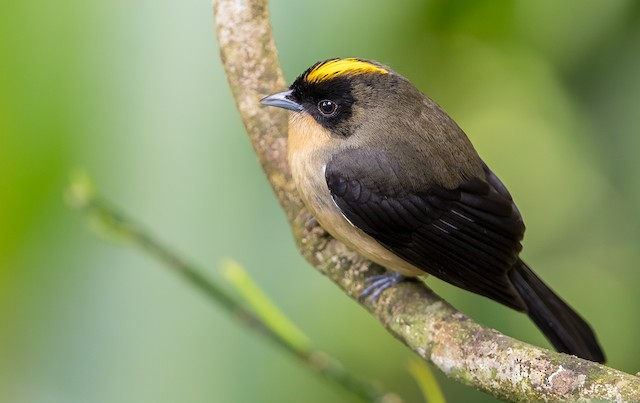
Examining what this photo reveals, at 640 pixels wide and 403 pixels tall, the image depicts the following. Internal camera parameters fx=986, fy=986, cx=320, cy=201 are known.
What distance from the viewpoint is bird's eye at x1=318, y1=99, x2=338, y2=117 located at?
238cm

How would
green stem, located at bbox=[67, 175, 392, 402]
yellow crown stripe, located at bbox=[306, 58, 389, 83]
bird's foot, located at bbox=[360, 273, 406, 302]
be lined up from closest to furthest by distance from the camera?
1. green stem, located at bbox=[67, 175, 392, 402]
2. bird's foot, located at bbox=[360, 273, 406, 302]
3. yellow crown stripe, located at bbox=[306, 58, 389, 83]

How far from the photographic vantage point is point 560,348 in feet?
7.72

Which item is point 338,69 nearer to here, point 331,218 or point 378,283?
point 331,218

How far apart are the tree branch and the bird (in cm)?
7

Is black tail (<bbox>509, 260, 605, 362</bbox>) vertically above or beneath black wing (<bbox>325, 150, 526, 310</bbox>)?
beneath

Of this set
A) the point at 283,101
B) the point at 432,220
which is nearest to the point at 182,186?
the point at 283,101

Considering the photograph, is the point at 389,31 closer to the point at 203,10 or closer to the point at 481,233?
the point at 203,10

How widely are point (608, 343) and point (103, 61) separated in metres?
1.54

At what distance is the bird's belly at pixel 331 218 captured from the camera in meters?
2.30

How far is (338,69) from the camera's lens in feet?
7.64

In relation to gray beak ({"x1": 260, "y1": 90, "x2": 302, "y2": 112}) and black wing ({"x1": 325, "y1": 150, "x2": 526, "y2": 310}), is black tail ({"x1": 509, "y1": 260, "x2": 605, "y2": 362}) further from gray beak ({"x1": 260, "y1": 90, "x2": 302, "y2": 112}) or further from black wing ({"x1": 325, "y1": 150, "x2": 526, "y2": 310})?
gray beak ({"x1": 260, "y1": 90, "x2": 302, "y2": 112})

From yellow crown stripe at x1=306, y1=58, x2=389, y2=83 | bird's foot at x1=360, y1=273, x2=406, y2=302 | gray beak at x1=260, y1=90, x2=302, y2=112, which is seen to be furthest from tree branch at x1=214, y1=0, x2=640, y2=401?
yellow crown stripe at x1=306, y1=58, x2=389, y2=83

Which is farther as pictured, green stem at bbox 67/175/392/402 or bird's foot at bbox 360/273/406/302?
bird's foot at bbox 360/273/406/302

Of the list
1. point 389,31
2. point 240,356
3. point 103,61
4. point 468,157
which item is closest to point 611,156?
point 468,157
